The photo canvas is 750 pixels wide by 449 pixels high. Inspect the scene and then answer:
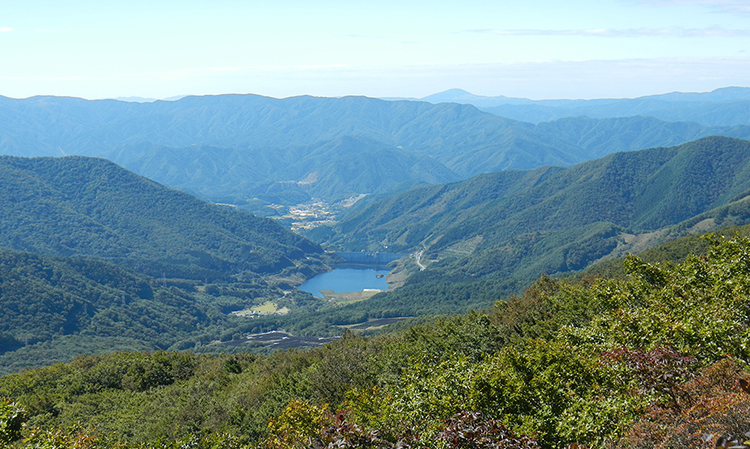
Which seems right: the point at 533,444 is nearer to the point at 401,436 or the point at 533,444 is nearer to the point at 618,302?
the point at 401,436

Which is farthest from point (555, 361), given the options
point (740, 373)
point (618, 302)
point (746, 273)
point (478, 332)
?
point (478, 332)

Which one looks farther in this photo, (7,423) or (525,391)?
(7,423)

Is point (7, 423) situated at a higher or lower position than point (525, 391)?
lower

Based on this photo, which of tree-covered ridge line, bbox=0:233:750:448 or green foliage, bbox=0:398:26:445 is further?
green foliage, bbox=0:398:26:445

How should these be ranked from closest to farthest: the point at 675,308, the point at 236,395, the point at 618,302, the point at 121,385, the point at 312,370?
the point at 675,308 → the point at 618,302 → the point at 312,370 → the point at 236,395 → the point at 121,385

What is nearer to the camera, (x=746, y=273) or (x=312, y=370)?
(x=746, y=273)

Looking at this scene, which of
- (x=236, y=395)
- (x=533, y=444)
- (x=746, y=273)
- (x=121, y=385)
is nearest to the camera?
(x=533, y=444)

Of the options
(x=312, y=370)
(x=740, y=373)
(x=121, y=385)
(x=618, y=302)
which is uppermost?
(x=740, y=373)

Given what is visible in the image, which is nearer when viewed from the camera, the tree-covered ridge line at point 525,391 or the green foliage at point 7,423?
the tree-covered ridge line at point 525,391
